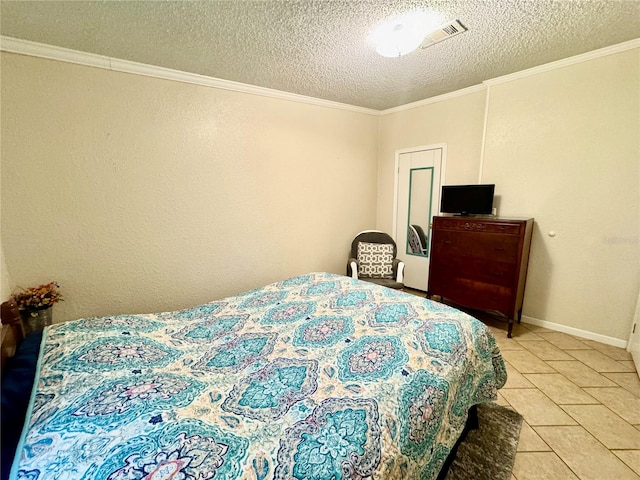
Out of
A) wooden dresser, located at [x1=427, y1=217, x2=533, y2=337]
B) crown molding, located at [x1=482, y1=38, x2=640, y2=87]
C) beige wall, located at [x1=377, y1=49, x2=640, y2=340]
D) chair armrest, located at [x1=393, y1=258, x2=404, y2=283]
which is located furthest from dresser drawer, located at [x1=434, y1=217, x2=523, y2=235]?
crown molding, located at [x1=482, y1=38, x2=640, y2=87]

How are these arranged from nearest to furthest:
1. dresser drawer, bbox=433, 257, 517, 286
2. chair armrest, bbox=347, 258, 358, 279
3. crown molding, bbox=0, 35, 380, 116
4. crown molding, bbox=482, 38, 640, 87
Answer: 1. crown molding, bbox=0, 35, 380, 116
2. crown molding, bbox=482, 38, 640, 87
3. dresser drawer, bbox=433, 257, 517, 286
4. chair armrest, bbox=347, 258, 358, 279

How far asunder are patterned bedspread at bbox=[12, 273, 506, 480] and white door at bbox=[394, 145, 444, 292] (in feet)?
6.96

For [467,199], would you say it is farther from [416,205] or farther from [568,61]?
[568,61]

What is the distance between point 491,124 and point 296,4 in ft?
7.90

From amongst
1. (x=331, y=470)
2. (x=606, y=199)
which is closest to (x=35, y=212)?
(x=331, y=470)

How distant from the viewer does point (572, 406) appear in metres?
1.81

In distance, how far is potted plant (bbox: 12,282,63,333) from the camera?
6.15 feet

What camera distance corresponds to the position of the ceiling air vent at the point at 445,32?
1863 mm

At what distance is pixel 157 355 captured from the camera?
1.32 metres

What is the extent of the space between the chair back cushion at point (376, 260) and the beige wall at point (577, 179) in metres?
1.35

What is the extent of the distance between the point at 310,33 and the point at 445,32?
0.97 metres

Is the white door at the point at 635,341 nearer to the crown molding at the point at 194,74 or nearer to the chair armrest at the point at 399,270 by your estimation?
the chair armrest at the point at 399,270

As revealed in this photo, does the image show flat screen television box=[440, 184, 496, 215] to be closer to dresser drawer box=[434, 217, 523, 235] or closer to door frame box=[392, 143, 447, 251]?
dresser drawer box=[434, 217, 523, 235]

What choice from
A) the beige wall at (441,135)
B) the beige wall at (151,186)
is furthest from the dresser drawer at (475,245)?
the beige wall at (151,186)
